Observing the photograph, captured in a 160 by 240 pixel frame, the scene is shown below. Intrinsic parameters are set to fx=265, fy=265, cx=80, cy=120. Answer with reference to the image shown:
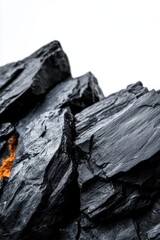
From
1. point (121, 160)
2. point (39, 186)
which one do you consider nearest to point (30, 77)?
point (39, 186)

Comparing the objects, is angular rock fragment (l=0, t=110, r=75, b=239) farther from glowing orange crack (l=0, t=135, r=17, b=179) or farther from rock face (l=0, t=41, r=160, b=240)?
glowing orange crack (l=0, t=135, r=17, b=179)

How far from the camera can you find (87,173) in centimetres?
1134

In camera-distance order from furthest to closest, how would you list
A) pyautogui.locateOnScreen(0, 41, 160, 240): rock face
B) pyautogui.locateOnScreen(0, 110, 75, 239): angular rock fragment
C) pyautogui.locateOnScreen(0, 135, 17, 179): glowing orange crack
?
1. pyautogui.locateOnScreen(0, 135, 17, 179): glowing orange crack
2. pyautogui.locateOnScreen(0, 110, 75, 239): angular rock fragment
3. pyautogui.locateOnScreen(0, 41, 160, 240): rock face

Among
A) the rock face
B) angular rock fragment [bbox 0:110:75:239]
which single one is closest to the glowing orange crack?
the rock face

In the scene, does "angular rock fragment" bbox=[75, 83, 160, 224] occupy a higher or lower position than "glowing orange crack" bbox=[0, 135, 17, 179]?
lower

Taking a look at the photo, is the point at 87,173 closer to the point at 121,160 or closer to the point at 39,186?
the point at 121,160

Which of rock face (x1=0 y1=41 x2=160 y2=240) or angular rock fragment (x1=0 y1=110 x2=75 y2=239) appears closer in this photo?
rock face (x1=0 y1=41 x2=160 y2=240)

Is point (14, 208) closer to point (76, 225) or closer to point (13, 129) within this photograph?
point (76, 225)

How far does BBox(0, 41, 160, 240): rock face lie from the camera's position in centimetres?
1025

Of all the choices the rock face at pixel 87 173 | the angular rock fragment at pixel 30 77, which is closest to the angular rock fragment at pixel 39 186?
the rock face at pixel 87 173

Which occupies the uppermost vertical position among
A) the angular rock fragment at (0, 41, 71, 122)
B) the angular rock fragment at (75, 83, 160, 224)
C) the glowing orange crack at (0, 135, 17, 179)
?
the angular rock fragment at (0, 41, 71, 122)

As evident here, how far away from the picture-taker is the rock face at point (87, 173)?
1025 centimetres

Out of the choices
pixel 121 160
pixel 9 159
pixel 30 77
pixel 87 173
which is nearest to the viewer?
pixel 121 160

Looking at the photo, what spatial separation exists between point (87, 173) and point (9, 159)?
471cm
